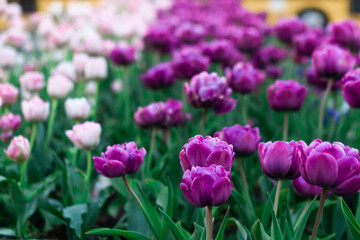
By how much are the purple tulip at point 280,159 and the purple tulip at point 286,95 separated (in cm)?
51

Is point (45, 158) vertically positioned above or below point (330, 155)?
below

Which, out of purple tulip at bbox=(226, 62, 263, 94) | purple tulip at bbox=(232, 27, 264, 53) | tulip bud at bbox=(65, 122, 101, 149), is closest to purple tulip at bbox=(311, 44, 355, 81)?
purple tulip at bbox=(226, 62, 263, 94)

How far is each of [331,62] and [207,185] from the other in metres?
0.85

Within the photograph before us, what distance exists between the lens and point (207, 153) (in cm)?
79

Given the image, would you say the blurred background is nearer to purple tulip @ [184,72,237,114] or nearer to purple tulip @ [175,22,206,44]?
purple tulip @ [175,22,206,44]

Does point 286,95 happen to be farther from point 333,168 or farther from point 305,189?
point 333,168

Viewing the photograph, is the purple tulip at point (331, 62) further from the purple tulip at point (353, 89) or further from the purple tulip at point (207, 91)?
the purple tulip at point (207, 91)

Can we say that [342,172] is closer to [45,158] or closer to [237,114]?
[45,158]

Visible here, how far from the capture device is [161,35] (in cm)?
244

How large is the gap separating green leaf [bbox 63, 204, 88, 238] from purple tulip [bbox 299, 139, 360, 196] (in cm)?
66

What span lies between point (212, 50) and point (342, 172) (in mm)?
1369

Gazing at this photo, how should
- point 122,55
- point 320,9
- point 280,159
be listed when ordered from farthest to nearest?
point 320,9 → point 122,55 → point 280,159

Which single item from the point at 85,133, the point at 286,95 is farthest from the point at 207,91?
the point at 85,133

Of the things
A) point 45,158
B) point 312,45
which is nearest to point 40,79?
point 45,158
